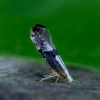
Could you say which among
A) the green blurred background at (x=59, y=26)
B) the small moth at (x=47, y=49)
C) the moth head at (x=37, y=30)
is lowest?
the small moth at (x=47, y=49)

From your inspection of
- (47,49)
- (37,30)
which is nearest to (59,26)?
(47,49)

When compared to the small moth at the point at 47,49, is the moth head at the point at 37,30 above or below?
above

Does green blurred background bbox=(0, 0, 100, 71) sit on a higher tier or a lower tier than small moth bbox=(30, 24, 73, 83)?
higher

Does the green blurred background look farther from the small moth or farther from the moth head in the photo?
the moth head

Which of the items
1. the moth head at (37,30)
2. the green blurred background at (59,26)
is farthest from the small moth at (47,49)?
the green blurred background at (59,26)

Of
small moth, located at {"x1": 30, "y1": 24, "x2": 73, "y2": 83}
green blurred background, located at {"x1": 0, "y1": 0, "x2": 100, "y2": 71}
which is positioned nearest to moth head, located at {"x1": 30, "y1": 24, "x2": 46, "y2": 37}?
small moth, located at {"x1": 30, "y1": 24, "x2": 73, "y2": 83}

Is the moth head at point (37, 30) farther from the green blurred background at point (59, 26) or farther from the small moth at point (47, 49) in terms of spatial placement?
the green blurred background at point (59, 26)
